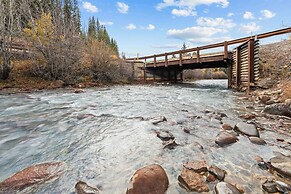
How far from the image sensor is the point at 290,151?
314 centimetres

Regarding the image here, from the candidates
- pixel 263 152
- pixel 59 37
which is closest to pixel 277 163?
pixel 263 152

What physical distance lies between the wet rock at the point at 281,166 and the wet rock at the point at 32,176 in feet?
9.17

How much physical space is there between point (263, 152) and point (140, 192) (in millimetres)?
2204

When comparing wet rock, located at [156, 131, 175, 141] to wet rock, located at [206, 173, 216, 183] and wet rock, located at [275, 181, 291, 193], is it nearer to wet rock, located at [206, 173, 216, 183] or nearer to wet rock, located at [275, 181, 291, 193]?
wet rock, located at [206, 173, 216, 183]

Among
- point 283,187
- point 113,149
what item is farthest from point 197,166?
point 113,149

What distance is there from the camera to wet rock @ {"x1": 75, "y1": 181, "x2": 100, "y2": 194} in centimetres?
219

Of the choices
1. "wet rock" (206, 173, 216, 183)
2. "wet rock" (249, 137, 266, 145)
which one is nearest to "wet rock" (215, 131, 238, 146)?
"wet rock" (249, 137, 266, 145)

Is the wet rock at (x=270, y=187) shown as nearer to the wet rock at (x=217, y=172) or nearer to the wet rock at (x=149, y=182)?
the wet rock at (x=217, y=172)

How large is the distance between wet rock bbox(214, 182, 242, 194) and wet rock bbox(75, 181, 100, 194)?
4.35ft

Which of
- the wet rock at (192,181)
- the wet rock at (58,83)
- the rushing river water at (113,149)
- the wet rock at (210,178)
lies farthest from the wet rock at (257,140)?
the wet rock at (58,83)

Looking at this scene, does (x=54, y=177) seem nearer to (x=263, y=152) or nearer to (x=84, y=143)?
(x=84, y=143)

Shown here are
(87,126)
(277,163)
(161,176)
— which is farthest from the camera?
(87,126)

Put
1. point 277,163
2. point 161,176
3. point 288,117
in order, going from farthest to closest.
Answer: point 288,117 → point 277,163 → point 161,176

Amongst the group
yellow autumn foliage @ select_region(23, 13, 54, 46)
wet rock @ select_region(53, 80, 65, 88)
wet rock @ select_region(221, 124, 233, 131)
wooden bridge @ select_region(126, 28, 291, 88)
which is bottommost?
wet rock @ select_region(221, 124, 233, 131)
